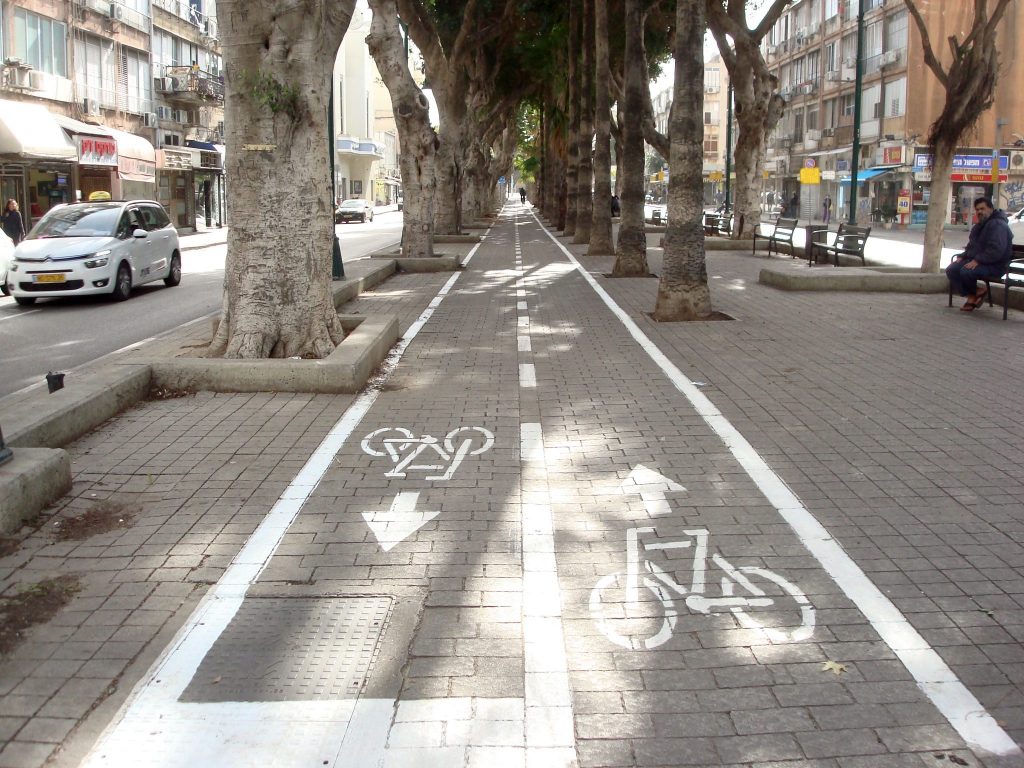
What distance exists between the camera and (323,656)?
13.2 feet

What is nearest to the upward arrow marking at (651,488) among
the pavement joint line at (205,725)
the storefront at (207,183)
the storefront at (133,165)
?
the pavement joint line at (205,725)

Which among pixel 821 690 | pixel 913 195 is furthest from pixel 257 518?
pixel 913 195

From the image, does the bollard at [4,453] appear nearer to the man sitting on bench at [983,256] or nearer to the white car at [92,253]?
the man sitting on bench at [983,256]

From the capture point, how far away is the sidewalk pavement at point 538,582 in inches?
137

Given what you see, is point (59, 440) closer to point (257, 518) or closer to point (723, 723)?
point (257, 518)

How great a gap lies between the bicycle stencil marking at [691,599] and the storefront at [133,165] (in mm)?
37825

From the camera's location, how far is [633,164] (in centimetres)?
1930

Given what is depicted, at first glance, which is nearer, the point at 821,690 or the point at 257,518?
the point at 821,690

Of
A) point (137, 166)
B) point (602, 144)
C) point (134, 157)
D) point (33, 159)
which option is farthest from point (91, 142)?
point (602, 144)

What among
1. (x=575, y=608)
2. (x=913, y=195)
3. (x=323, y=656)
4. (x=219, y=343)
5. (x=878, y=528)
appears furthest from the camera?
(x=913, y=195)

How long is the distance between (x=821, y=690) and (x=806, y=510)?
2.12m

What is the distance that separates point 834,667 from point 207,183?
2091 inches

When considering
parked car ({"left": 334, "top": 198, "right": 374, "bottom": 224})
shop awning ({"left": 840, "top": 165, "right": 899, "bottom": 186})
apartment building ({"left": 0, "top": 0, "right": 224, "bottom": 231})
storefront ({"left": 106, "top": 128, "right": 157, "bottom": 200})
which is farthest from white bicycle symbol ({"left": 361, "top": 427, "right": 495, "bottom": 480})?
parked car ({"left": 334, "top": 198, "right": 374, "bottom": 224})

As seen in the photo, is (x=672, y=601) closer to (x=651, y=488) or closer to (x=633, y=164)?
(x=651, y=488)
